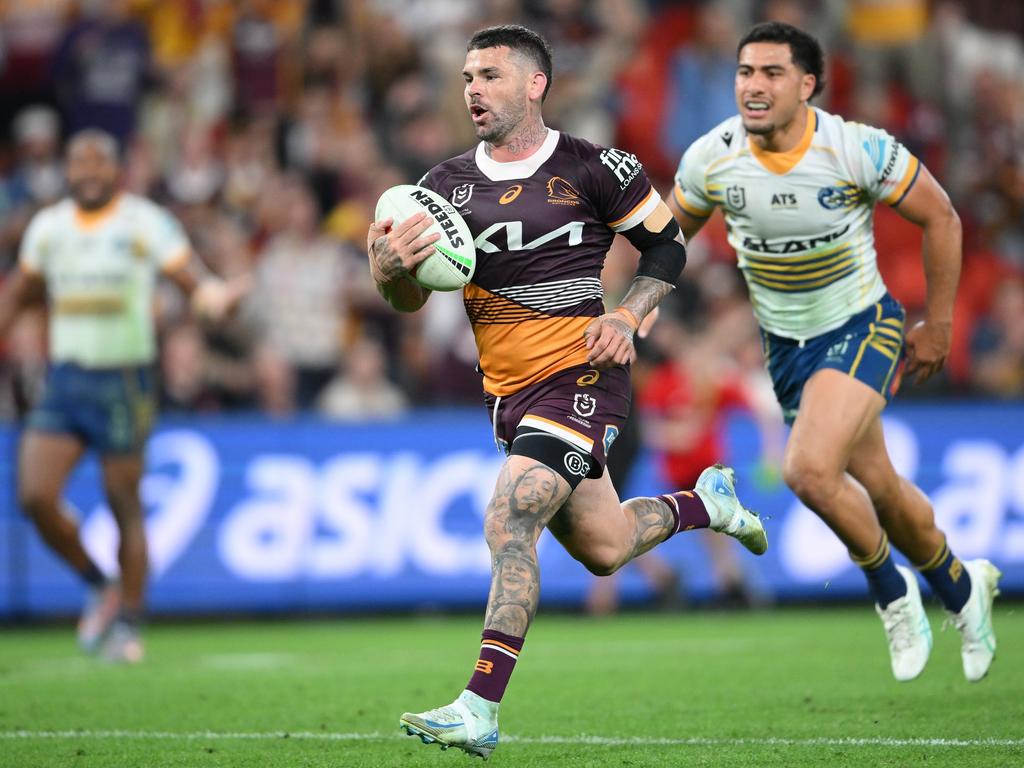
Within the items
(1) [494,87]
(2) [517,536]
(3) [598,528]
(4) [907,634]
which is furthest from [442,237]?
(4) [907,634]

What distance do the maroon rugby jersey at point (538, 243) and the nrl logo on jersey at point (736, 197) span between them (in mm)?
1160

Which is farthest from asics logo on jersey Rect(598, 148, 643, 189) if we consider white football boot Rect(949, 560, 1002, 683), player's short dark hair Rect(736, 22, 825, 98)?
white football boot Rect(949, 560, 1002, 683)

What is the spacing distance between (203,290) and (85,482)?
3914mm

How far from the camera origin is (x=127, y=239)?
33.1ft

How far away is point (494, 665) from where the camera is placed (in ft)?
18.2

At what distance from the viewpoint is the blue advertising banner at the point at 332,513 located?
1308 cm

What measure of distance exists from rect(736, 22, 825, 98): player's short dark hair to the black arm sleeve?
1369mm

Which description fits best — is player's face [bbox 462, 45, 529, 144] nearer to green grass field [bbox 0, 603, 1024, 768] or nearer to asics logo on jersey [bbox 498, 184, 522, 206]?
asics logo on jersey [bbox 498, 184, 522, 206]

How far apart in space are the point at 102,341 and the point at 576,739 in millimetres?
4910

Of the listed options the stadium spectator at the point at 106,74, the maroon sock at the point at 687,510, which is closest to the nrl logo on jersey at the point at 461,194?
the maroon sock at the point at 687,510

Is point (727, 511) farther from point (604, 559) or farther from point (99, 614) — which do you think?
point (99, 614)

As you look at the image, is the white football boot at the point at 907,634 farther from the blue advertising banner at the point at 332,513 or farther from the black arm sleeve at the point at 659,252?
the blue advertising banner at the point at 332,513

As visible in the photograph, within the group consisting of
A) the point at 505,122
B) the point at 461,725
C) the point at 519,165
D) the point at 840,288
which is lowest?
the point at 461,725

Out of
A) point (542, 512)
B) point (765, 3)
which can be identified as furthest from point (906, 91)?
point (542, 512)
